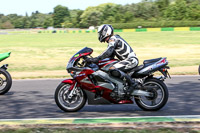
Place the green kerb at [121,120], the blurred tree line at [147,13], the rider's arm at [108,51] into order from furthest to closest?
the blurred tree line at [147,13] → the rider's arm at [108,51] → the green kerb at [121,120]

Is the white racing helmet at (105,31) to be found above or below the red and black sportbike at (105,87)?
above

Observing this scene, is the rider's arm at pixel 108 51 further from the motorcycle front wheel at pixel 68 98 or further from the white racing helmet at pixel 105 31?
the motorcycle front wheel at pixel 68 98

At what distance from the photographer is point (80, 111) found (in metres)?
7.66

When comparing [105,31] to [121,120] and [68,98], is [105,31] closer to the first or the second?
[68,98]

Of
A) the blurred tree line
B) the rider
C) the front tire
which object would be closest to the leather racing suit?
the rider

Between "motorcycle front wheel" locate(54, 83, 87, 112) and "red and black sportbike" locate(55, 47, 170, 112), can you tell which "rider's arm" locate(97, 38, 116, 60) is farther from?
"motorcycle front wheel" locate(54, 83, 87, 112)

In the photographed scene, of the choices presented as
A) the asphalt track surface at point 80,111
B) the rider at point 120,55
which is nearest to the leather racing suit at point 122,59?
the rider at point 120,55

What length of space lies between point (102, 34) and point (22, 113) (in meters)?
2.24

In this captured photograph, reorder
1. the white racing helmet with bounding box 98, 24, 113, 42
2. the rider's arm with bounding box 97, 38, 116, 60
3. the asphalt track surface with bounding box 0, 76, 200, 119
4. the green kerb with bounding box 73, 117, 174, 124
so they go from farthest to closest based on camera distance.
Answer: the white racing helmet with bounding box 98, 24, 113, 42, the asphalt track surface with bounding box 0, 76, 200, 119, the rider's arm with bounding box 97, 38, 116, 60, the green kerb with bounding box 73, 117, 174, 124

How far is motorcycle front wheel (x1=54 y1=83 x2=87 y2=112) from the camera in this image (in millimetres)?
7441

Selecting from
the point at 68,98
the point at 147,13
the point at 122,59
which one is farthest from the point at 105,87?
the point at 147,13

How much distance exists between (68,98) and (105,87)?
76cm

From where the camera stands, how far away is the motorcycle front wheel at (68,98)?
744cm

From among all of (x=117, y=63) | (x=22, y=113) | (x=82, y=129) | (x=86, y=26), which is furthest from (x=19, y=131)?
(x=86, y=26)
